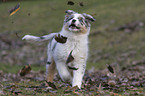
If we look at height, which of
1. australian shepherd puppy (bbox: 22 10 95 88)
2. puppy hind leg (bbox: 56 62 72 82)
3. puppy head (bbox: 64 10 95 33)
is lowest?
puppy hind leg (bbox: 56 62 72 82)

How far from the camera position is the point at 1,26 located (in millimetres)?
29000

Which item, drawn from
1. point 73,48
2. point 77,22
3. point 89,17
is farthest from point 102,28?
point 77,22

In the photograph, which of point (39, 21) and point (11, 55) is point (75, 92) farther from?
point (39, 21)

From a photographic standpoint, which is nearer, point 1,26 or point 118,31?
point 118,31

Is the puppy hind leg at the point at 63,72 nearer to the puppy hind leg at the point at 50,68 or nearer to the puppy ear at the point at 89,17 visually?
the puppy hind leg at the point at 50,68

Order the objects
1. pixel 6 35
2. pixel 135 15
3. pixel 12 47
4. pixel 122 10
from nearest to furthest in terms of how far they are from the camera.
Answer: pixel 12 47
pixel 135 15
pixel 6 35
pixel 122 10

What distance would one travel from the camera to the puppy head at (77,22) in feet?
22.4

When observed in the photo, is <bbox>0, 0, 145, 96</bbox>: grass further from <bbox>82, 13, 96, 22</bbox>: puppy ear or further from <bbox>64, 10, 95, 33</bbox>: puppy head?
<bbox>64, 10, 95, 33</bbox>: puppy head

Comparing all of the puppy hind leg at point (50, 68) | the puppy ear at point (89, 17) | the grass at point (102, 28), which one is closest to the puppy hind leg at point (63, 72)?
the puppy hind leg at point (50, 68)

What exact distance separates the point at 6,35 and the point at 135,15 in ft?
40.1

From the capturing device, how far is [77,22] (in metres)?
6.81

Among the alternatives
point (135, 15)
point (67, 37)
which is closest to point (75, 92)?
point (67, 37)

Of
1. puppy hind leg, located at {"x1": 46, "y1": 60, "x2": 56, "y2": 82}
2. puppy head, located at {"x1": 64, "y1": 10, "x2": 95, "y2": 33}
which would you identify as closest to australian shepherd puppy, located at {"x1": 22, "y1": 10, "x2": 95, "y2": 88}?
puppy head, located at {"x1": 64, "y1": 10, "x2": 95, "y2": 33}

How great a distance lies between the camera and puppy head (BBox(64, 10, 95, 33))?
6.84 m
